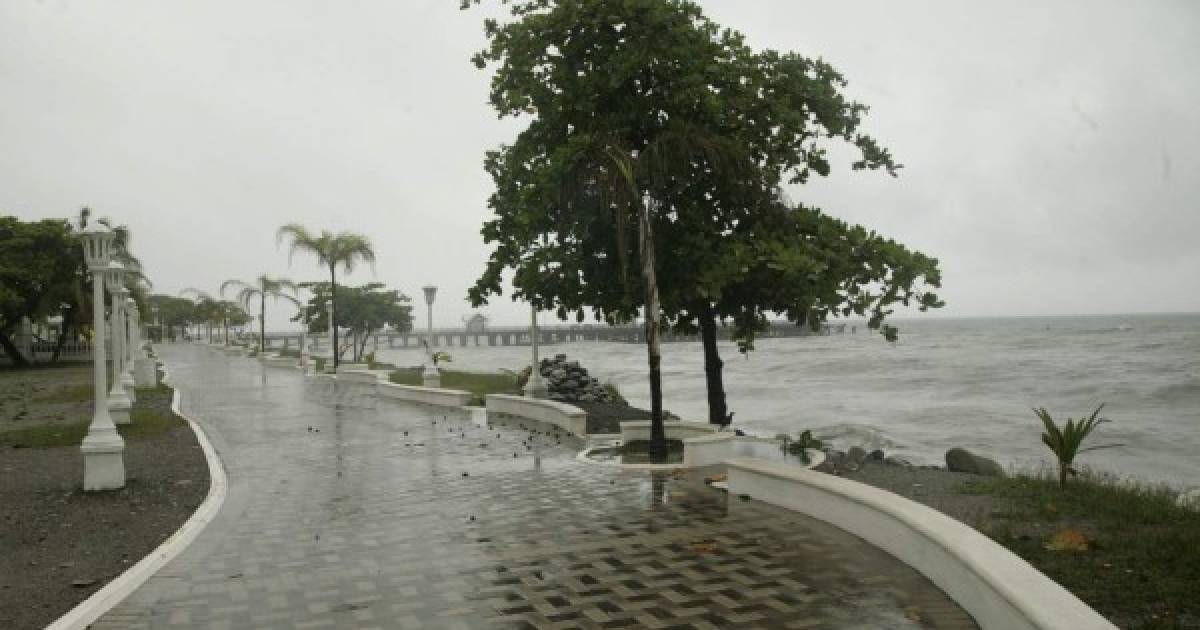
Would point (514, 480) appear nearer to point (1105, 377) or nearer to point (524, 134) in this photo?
point (524, 134)

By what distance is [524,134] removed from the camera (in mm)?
14602

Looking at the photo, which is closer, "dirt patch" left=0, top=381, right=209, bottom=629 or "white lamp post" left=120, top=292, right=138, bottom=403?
"dirt patch" left=0, top=381, right=209, bottom=629

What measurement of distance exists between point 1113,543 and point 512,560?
4.90 metres

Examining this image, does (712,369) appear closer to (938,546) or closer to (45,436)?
(938,546)

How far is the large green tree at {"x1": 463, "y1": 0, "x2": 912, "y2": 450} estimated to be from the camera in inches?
483

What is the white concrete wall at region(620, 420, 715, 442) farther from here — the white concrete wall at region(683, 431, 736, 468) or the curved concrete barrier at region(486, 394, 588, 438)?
the white concrete wall at region(683, 431, 736, 468)

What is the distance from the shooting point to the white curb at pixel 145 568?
577cm

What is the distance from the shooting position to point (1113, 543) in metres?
7.13

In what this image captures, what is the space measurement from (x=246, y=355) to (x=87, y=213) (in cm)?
1824

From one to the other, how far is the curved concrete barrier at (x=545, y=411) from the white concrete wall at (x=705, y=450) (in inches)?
153

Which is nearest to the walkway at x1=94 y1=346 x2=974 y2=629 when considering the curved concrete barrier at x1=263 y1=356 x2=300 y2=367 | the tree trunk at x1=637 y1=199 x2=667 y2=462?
the tree trunk at x1=637 y1=199 x2=667 y2=462

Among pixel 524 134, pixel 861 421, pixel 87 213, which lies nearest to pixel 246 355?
pixel 87 213

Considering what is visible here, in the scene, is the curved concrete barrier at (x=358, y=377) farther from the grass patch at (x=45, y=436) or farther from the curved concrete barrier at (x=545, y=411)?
the grass patch at (x=45, y=436)

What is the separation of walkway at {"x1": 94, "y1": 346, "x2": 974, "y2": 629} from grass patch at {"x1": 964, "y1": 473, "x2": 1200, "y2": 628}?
109 cm
